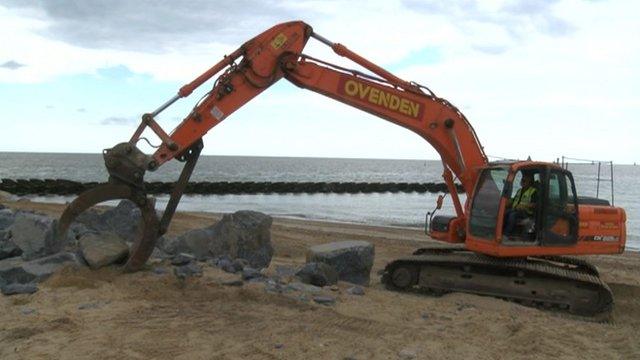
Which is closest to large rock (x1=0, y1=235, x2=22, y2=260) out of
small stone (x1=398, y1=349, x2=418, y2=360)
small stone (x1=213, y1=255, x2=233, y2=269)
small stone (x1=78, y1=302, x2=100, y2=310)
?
small stone (x1=78, y1=302, x2=100, y2=310)

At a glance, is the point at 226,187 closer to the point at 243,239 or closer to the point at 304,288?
the point at 243,239

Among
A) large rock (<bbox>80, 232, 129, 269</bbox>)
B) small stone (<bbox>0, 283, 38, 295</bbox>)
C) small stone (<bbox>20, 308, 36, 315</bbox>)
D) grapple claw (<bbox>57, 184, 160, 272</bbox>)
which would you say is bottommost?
small stone (<bbox>20, 308, 36, 315</bbox>)

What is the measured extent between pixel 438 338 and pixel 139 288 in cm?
377

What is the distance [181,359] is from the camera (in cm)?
580

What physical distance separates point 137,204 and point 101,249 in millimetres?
895

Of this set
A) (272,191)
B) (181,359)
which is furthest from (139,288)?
(272,191)

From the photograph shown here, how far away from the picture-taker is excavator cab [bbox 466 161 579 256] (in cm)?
953

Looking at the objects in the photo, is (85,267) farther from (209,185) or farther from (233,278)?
(209,185)

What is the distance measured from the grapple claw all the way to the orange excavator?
0.02 m

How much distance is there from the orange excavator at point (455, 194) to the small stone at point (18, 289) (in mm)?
952

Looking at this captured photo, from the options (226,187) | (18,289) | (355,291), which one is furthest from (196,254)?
(226,187)

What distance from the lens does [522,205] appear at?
9.70 metres

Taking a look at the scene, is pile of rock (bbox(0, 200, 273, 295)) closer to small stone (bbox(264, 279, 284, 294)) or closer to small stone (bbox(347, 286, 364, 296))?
small stone (bbox(264, 279, 284, 294))

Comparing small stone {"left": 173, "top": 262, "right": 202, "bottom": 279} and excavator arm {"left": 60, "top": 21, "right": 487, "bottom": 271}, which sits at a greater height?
excavator arm {"left": 60, "top": 21, "right": 487, "bottom": 271}
